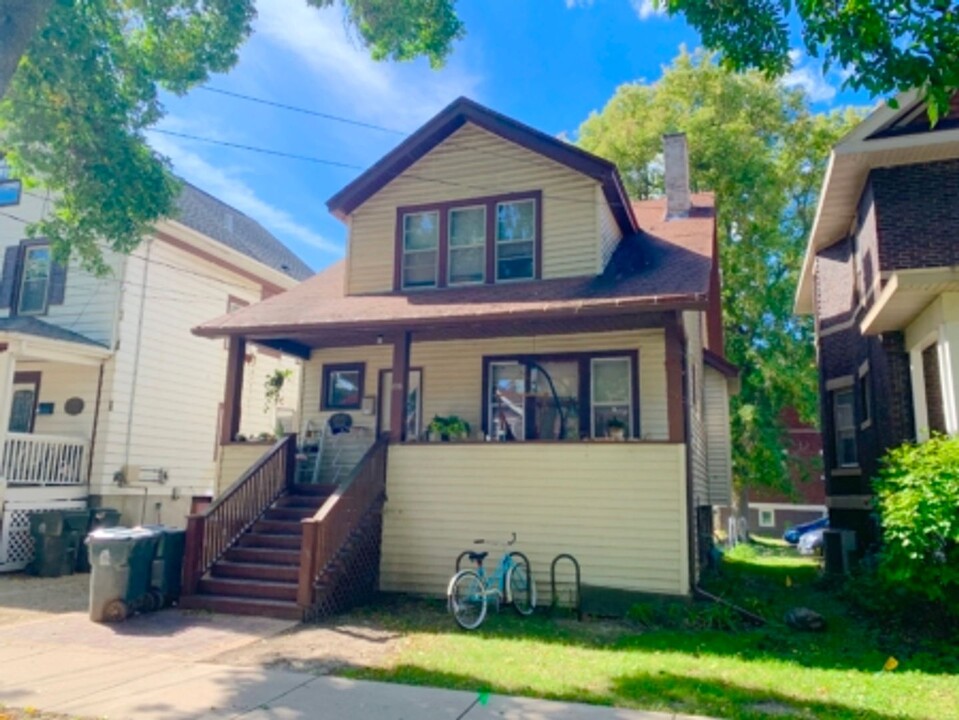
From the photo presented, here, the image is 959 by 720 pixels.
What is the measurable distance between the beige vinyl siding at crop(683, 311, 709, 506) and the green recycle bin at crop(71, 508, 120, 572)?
11.0 m

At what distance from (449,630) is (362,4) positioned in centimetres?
922

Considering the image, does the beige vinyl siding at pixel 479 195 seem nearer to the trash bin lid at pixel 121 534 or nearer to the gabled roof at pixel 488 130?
the gabled roof at pixel 488 130

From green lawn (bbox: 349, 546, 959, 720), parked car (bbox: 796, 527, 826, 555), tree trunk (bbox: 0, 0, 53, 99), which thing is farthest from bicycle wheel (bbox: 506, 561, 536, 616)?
parked car (bbox: 796, 527, 826, 555)

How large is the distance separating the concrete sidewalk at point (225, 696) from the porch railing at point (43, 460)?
760 centimetres

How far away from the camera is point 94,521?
1341 cm

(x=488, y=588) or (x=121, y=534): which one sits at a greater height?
(x=121, y=534)

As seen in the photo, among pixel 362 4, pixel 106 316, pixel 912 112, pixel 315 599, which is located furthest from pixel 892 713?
pixel 106 316

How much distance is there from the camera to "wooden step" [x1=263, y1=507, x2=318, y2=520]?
34.2 feet

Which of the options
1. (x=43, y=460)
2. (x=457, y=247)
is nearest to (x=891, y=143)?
(x=457, y=247)

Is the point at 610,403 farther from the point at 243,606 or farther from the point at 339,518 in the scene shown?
the point at 243,606

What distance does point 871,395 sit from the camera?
1241 cm

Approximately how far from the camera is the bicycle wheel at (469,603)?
8.12 meters

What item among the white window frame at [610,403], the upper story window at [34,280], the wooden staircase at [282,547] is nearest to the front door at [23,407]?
the upper story window at [34,280]

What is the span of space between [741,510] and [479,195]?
20.2 meters
